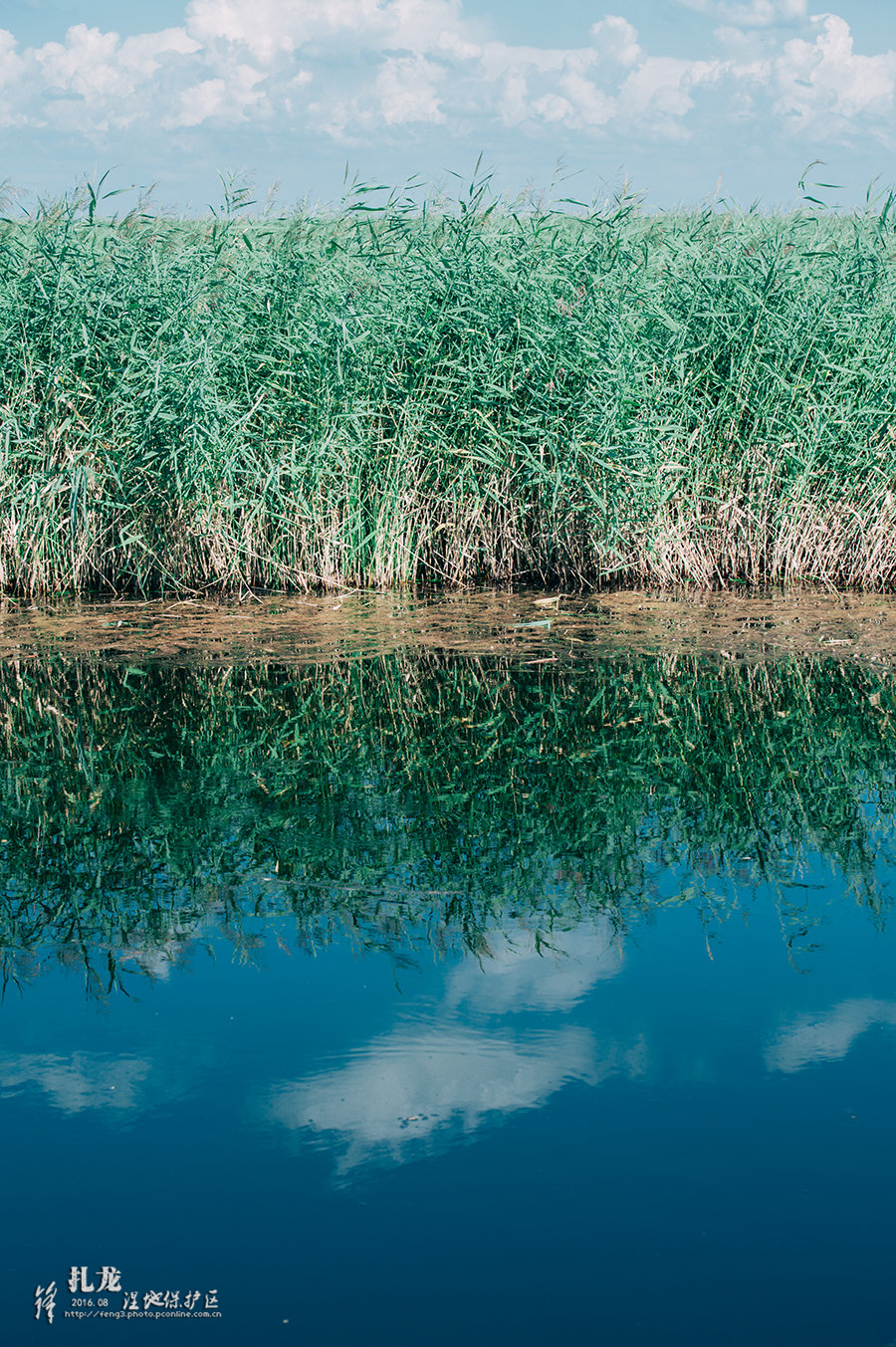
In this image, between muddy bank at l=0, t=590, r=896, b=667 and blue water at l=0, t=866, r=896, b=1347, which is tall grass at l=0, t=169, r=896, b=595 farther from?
blue water at l=0, t=866, r=896, b=1347

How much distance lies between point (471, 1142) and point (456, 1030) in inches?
15.3

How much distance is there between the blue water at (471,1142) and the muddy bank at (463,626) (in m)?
3.19

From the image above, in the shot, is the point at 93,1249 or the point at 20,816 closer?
the point at 93,1249

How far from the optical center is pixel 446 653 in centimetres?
609

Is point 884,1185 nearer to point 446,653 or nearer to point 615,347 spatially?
point 446,653

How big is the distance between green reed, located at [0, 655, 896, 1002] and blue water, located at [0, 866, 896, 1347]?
0.27 meters

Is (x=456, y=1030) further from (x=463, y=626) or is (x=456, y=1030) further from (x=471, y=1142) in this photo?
(x=463, y=626)

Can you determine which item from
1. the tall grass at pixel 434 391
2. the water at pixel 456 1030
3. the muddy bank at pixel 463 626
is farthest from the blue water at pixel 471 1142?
the tall grass at pixel 434 391

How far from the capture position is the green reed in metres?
3.27

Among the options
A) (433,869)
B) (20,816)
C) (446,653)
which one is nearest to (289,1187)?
(433,869)

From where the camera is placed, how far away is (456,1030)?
8.54 ft

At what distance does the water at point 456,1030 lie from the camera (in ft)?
6.25

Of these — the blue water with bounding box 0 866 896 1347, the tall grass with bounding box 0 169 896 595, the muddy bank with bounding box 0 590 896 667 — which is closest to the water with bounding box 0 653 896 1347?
the blue water with bounding box 0 866 896 1347

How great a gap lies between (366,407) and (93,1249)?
585 centimetres
